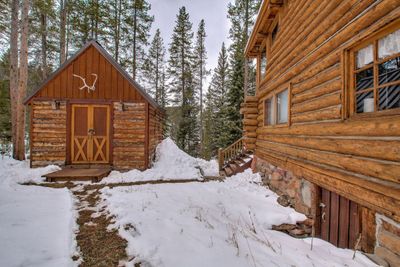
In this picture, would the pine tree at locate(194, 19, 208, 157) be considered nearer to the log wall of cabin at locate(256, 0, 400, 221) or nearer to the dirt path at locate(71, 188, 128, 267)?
the log wall of cabin at locate(256, 0, 400, 221)

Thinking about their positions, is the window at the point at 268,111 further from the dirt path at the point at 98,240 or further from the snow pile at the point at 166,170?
the dirt path at the point at 98,240

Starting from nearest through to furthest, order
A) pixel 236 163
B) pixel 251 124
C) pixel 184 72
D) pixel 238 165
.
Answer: pixel 251 124 → pixel 238 165 → pixel 236 163 → pixel 184 72

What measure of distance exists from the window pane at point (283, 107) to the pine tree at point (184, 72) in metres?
16.3

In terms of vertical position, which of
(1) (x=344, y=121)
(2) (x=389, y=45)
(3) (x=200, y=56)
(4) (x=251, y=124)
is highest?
(3) (x=200, y=56)

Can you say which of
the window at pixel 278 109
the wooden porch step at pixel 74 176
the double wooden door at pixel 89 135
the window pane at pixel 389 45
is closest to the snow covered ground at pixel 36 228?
the wooden porch step at pixel 74 176

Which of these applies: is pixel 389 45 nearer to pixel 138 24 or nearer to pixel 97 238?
pixel 97 238

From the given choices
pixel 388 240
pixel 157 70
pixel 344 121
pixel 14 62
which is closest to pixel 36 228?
pixel 388 240

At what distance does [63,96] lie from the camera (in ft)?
30.2

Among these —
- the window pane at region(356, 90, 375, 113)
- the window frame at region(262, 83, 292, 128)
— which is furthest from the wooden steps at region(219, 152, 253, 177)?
→ the window pane at region(356, 90, 375, 113)

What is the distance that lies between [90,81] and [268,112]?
7.71 m

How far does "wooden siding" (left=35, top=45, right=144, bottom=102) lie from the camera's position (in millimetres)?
9172

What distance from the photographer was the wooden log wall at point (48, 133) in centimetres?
902

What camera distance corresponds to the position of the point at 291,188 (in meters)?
5.48

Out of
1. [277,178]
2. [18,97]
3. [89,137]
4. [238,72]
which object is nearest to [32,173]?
[89,137]
